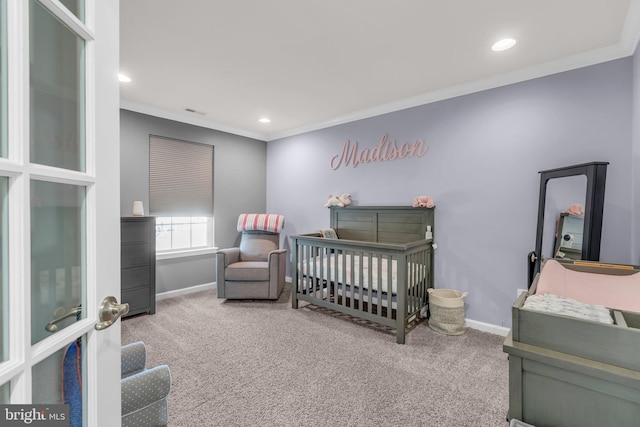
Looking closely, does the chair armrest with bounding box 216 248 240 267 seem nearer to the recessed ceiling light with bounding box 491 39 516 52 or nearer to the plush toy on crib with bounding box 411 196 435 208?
the plush toy on crib with bounding box 411 196 435 208

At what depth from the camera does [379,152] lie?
345cm

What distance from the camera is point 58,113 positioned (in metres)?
0.63

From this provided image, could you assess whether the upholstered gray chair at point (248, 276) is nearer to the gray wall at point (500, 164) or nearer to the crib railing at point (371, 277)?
the crib railing at point (371, 277)

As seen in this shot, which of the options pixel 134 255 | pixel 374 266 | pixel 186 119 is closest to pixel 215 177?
pixel 186 119

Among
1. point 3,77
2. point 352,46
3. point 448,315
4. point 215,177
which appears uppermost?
point 352,46

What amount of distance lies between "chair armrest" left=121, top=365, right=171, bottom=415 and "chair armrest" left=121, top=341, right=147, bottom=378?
0.27 m

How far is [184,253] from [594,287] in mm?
3985

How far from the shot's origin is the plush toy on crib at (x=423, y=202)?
2977 mm

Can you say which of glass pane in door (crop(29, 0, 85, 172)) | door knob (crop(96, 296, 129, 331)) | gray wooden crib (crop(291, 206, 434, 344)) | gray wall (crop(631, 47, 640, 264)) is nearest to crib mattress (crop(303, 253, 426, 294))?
gray wooden crib (crop(291, 206, 434, 344))

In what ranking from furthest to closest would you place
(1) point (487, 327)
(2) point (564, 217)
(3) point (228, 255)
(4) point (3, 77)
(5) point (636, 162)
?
(3) point (228, 255)
(1) point (487, 327)
(2) point (564, 217)
(5) point (636, 162)
(4) point (3, 77)

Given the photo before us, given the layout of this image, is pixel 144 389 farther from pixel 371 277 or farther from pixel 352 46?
pixel 352 46

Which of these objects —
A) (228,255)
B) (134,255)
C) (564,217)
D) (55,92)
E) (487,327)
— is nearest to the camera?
(55,92)

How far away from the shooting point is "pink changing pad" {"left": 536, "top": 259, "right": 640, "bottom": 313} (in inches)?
48.8

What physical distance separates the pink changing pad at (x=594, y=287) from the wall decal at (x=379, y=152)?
195 cm
